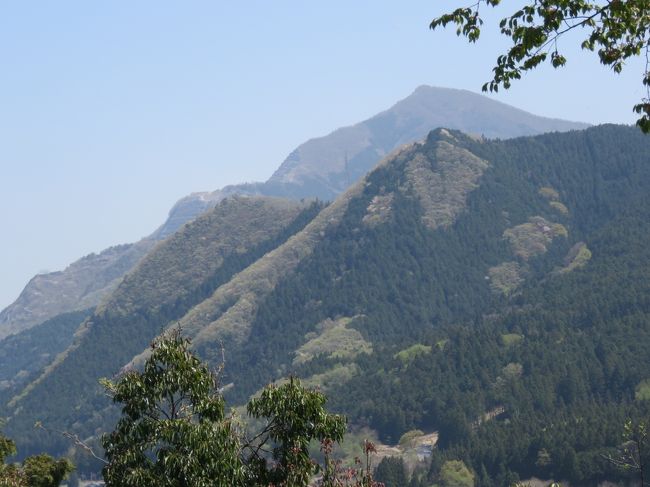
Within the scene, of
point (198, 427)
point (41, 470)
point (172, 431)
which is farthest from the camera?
point (41, 470)

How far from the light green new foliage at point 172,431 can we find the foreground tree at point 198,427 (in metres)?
0.04

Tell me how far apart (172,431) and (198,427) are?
3.15 ft

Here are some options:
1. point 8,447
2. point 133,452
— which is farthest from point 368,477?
point 8,447

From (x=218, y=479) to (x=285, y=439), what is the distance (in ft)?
11.0

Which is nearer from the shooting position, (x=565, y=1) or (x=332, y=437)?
(x=565, y=1)

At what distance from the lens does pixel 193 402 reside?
1412 inches

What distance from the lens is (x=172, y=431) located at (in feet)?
110

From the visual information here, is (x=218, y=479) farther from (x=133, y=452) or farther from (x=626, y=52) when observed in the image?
(x=626, y=52)

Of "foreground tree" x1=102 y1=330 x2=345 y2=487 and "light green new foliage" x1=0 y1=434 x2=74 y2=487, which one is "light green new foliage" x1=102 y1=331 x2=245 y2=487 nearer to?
"foreground tree" x1=102 y1=330 x2=345 y2=487

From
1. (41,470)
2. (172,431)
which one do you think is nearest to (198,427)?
(172,431)

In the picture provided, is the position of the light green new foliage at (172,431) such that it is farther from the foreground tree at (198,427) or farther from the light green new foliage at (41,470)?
the light green new foliage at (41,470)

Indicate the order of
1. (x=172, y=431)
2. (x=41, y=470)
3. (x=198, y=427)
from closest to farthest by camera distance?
1. (x=198, y=427)
2. (x=172, y=431)
3. (x=41, y=470)

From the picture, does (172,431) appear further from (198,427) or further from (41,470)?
(41,470)

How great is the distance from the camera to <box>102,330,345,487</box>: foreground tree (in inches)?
1318
